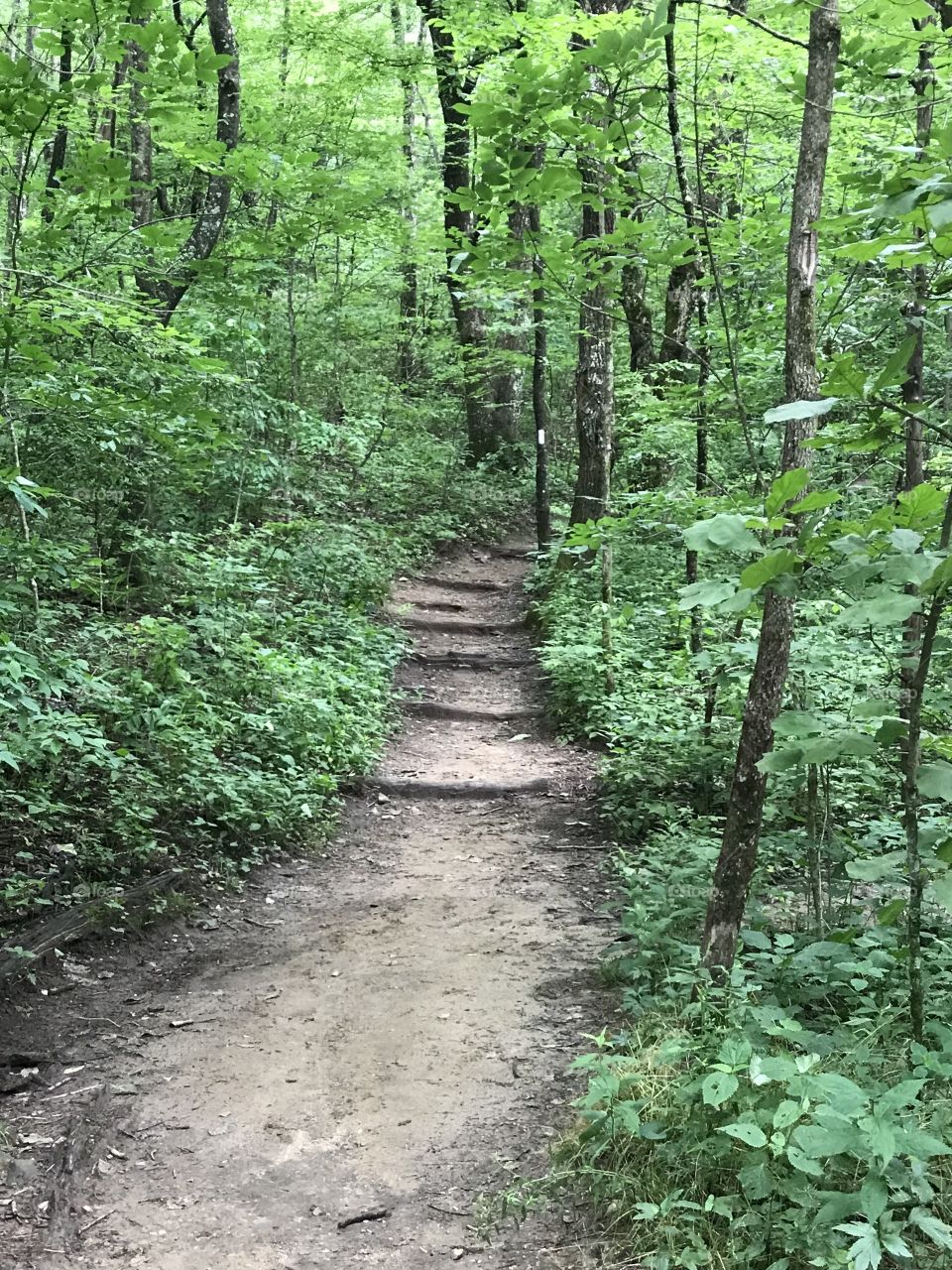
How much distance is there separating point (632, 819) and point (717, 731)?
3.23 ft

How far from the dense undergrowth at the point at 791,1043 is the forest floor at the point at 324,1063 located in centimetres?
34

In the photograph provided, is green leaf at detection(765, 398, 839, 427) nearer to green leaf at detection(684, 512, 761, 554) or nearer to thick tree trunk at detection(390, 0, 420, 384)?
green leaf at detection(684, 512, 761, 554)

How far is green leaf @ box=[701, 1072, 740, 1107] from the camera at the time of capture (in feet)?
8.42

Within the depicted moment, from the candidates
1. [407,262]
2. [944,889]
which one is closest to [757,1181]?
[944,889]

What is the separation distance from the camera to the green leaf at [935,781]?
2.30 m

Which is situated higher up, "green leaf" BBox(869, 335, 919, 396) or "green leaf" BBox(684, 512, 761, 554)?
"green leaf" BBox(869, 335, 919, 396)

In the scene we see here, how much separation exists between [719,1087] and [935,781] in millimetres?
1107

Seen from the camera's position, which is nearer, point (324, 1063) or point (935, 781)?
point (935, 781)

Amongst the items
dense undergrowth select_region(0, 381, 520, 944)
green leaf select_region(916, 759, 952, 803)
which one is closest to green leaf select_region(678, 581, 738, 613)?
green leaf select_region(916, 759, 952, 803)

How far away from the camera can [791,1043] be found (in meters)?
3.26

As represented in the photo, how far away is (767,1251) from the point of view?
2.42m

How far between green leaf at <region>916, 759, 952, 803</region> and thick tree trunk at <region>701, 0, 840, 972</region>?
0.80m

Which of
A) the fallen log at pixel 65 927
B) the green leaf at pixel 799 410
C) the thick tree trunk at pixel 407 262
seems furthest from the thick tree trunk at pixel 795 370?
the thick tree trunk at pixel 407 262

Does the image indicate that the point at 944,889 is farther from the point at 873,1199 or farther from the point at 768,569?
the point at 768,569
